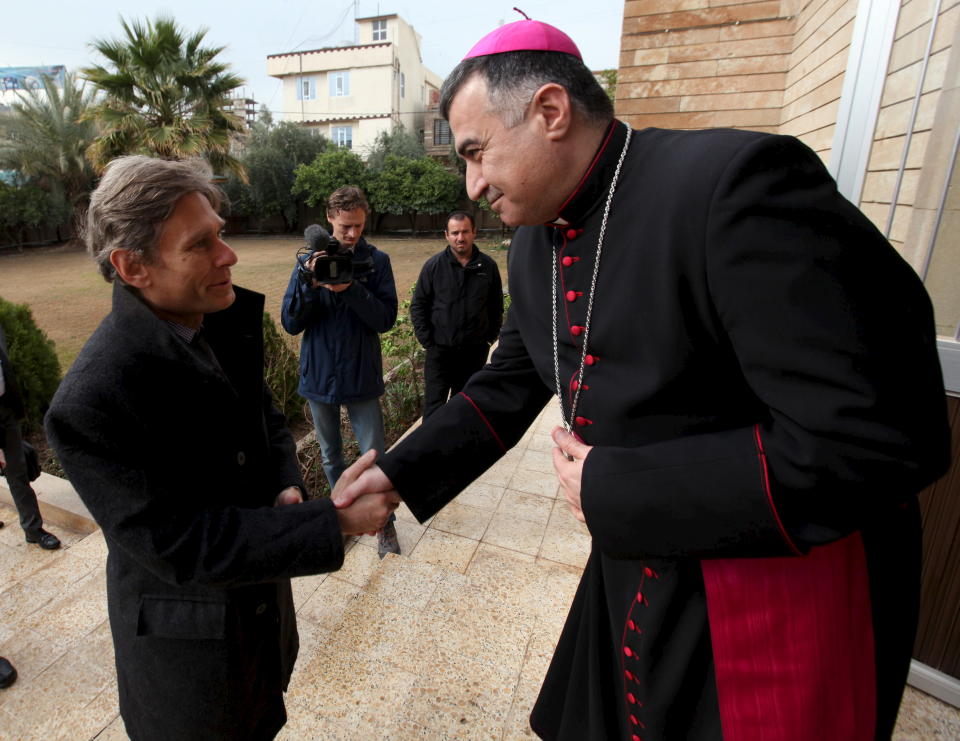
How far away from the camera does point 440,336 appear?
14.8 feet

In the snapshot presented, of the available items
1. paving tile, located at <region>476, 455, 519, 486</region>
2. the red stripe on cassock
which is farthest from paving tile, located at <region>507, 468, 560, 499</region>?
the red stripe on cassock

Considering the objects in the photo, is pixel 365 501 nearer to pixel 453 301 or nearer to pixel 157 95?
pixel 453 301

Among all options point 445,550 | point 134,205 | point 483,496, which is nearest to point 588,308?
point 134,205

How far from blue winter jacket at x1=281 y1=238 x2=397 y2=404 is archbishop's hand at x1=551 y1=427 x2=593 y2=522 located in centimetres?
251

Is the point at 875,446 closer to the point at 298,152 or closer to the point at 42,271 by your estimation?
the point at 42,271

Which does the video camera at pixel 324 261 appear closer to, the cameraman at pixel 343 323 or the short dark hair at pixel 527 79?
the cameraman at pixel 343 323

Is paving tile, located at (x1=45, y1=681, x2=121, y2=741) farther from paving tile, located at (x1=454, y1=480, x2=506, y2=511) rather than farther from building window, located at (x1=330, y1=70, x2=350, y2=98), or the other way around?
building window, located at (x1=330, y1=70, x2=350, y2=98)

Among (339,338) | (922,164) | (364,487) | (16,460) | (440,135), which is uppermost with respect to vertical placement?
(440,135)

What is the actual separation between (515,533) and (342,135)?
4163 centimetres

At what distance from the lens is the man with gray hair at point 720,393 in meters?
0.71

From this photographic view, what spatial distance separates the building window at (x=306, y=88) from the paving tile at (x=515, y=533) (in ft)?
143

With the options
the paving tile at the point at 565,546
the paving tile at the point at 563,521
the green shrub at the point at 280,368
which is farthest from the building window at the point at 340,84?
the paving tile at the point at 565,546

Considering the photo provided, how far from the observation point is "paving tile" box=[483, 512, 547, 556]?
3121 millimetres

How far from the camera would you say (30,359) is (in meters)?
5.15
